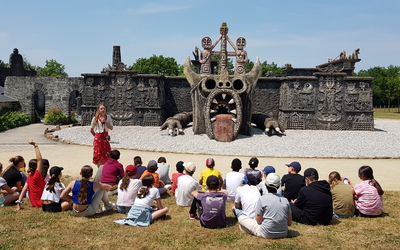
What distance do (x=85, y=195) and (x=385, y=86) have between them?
173ft

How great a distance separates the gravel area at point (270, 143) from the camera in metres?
14.4

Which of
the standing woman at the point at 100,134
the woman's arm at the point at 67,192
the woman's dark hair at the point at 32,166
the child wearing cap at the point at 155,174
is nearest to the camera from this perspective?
the woman's arm at the point at 67,192

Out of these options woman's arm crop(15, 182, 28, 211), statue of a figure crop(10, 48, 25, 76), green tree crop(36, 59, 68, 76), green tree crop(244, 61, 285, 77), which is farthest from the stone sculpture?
green tree crop(36, 59, 68, 76)

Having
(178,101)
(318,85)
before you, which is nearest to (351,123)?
(318,85)

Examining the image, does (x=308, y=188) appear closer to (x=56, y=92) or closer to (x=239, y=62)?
(x=239, y=62)

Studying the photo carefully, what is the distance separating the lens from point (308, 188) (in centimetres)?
582

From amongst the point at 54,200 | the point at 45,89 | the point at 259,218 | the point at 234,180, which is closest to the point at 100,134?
the point at 54,200

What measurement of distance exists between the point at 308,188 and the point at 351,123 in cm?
1507

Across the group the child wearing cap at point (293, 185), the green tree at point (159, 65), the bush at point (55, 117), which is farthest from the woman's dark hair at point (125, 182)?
the green tree at point (159, 65)

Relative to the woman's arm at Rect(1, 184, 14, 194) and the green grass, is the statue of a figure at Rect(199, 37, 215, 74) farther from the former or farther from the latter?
the green grass

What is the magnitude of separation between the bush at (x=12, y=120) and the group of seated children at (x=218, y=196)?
17375mm

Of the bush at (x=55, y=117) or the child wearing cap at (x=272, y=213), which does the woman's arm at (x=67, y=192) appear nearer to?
the child wearing cap at (x=272, y=213)

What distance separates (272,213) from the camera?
16.8 feet

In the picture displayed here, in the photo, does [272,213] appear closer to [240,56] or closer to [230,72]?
[240,56]
